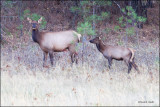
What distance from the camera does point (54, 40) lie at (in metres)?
12.3

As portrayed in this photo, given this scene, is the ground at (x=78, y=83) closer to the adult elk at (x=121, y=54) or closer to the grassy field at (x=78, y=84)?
the grassy field at (x=78, y=84)

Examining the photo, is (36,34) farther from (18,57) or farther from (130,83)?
(130,83)

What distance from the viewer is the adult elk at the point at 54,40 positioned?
12.1 m

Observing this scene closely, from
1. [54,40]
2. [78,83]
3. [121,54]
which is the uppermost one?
[54,40]

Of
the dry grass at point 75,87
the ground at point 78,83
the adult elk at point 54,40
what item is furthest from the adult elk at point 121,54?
Answer: the adult elk at point 54,40

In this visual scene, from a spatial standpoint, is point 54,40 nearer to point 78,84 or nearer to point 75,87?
point 78,84

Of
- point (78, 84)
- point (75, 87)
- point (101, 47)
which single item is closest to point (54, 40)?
point (101, 47)

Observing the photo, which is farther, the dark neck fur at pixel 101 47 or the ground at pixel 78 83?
the dark neck fur at pixel 101 47

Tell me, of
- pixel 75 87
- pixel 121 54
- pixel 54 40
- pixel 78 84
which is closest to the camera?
pixel 75 87

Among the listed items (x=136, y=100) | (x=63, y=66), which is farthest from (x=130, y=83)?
(x=63, y=66)

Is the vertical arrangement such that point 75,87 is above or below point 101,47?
below

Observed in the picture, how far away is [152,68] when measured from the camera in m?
10.7

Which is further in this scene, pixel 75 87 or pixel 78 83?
pixel 78 83

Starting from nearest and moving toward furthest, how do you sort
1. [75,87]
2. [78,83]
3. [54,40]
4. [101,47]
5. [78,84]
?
[75,87] < [78,84] < [78,83] < [101,47] < [54,40]
